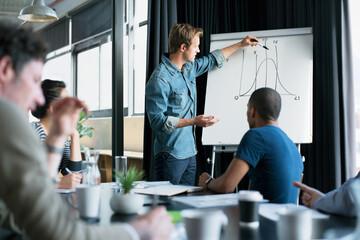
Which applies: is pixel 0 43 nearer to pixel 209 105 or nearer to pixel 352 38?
pixel 209 105

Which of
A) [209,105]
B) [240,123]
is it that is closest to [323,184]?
[240,123]

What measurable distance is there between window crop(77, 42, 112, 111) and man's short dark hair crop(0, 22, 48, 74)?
3980 millimetres

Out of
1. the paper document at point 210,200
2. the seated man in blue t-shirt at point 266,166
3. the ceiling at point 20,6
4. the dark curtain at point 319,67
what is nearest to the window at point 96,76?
the ceiling at point 20,6

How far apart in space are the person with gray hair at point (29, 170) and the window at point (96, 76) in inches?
158

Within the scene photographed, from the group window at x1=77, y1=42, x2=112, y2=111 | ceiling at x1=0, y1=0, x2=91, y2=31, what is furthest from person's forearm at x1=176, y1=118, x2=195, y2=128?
ceiling at x1=0, y1=0, x2=91, y2=31

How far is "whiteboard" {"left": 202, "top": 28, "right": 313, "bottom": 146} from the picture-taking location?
121 inches

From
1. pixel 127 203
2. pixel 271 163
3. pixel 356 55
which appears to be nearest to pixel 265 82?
pixel 356 55

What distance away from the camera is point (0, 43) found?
86 centimetres

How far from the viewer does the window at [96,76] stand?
5102 millimetres

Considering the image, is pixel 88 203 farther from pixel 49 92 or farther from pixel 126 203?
pixel 49 92

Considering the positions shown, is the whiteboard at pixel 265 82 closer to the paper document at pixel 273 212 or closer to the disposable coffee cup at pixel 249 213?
the paper document at pixel 273 212

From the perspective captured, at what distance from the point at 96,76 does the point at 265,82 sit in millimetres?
2896

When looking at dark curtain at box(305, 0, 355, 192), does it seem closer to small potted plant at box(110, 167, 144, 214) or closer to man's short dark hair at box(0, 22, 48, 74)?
small potted plant at box(110, 167, 144, 214)

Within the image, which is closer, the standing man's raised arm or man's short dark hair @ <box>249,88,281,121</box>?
man's short dark hair @ <box>249,88,281,121</box>
